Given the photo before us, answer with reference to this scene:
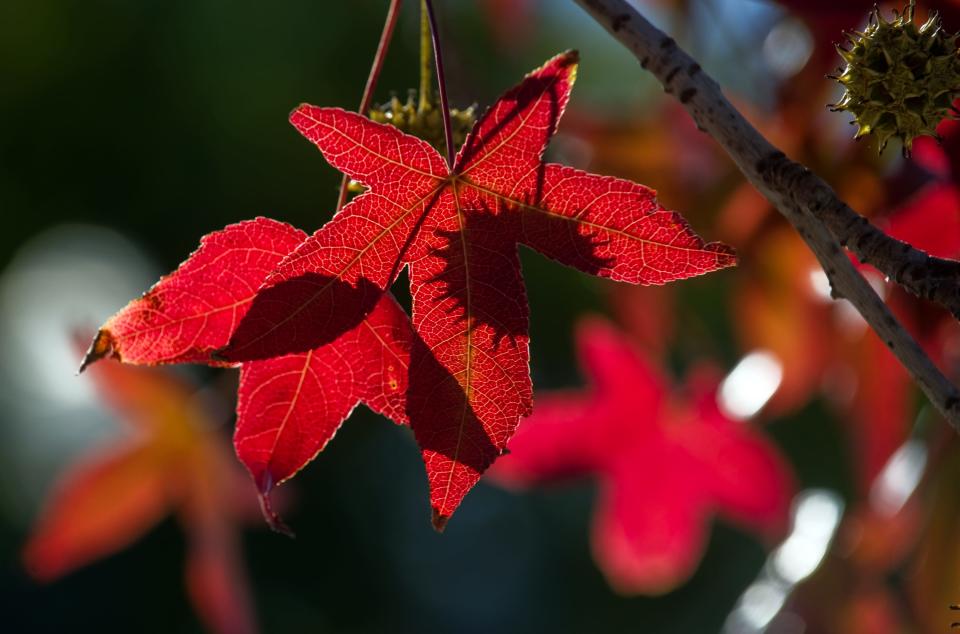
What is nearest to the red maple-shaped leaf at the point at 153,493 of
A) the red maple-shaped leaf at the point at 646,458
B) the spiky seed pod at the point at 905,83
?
the red maple-shaped leaf at the point at 646,458

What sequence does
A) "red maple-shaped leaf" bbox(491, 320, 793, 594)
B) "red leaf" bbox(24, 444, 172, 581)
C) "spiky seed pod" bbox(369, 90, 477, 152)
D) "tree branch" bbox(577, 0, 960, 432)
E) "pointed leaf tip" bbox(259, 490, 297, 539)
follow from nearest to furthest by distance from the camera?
"tree branch" bbox(577, 0, 960, 432) < "pointed leaf tip" bbox(259, 490, 297, 539) < "spiky seed pod" bbox(369, 90, 477, 152) < "red maple-shaped leaf" bbox(491, 320, 793, 594) < "red leaf" bbox(24, 444, 172, 581)

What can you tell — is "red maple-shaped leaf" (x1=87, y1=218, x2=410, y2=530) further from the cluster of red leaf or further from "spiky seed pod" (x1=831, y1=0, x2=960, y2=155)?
"spiky seed pod" (x1=831, y1=0, x2=960, y2=155)

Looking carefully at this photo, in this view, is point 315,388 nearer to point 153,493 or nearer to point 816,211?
point 816,211

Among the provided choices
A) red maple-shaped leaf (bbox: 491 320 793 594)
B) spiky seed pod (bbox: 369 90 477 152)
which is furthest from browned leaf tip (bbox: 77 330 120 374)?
red maple-shaped leaf (bbox: 491 320 793 594)

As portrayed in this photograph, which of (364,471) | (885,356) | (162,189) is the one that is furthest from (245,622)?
(364,471)

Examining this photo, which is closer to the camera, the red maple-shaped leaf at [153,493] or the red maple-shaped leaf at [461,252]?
the red maple-shaped leaf at [461,252]

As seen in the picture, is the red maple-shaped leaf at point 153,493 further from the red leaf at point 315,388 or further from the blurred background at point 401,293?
the red leaf at point 315,388

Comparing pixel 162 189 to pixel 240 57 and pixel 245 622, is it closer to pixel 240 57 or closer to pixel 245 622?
pixel 240 57

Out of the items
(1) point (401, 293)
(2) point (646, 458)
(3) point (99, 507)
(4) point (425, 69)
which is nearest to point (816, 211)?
(4) point (425, 69)
